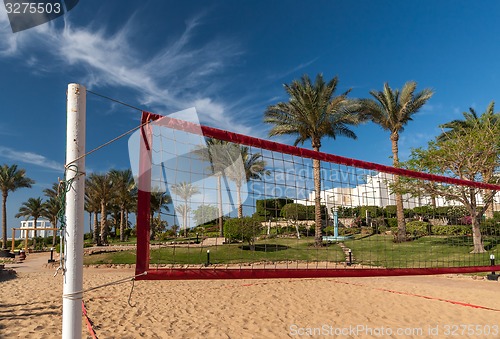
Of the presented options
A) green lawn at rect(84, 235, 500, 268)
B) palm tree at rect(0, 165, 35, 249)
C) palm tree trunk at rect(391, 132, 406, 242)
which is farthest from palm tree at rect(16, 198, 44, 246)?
palm tree trunk at rect(391, 132, 406, 242)

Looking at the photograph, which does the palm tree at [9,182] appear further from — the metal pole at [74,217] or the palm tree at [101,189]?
the metal pole at [74,217]

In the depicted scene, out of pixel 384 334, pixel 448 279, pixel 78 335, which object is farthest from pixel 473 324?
pixel 448 279

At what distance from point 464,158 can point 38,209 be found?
44.3 meters

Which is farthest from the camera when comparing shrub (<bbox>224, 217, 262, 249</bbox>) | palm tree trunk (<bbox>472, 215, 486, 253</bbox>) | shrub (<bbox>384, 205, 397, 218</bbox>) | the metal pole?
shrub (<bbox>384, 205, 397, 218</bbox>)

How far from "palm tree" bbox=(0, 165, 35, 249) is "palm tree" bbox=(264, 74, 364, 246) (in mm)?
28809

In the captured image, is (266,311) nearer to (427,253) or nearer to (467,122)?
(427,253)

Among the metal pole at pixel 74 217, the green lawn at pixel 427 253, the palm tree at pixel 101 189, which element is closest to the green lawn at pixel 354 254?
the green lawn at pixel 427 253

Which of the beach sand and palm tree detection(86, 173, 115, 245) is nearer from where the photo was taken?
the beach sand

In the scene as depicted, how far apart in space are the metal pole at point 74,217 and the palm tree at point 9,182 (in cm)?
3913

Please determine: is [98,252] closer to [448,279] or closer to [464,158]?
[448,279]

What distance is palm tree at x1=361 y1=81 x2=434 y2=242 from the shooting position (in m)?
22.2

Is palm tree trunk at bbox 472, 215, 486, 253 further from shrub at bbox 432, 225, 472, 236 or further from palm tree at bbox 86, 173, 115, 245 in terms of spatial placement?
palm tree at bbox 86, 173, 115, 245

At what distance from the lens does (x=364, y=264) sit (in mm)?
16172

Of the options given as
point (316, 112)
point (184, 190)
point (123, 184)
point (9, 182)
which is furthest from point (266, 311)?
point (9, 182)
